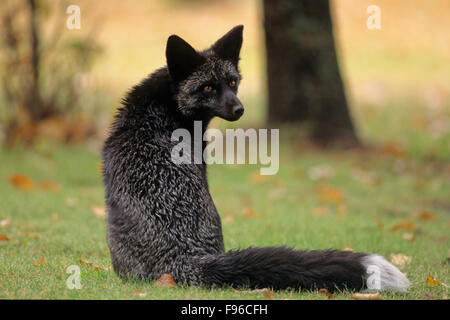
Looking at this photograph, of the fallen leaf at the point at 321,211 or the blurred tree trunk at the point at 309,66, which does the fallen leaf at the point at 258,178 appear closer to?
the fallen leaf at the point at 321,211

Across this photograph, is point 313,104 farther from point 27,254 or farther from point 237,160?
point 27,254

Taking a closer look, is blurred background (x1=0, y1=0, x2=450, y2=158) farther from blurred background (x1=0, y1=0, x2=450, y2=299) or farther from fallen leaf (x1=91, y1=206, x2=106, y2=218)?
fallen leaf (x1=91, y1=206, x2=106, y2=218)

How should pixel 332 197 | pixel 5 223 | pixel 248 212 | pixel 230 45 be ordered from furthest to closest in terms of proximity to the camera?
1. pixel 332 197
2. pixel 248 212
3. pixel 5 223
4. pixel 230 45

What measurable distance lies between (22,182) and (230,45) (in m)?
5.22

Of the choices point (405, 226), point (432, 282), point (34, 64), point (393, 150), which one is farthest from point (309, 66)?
point (432, 282)

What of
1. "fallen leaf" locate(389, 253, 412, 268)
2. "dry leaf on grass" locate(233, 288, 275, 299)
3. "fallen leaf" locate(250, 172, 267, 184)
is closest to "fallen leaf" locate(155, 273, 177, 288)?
"dry leaf on grass" locate(233, 288, 275, 299)

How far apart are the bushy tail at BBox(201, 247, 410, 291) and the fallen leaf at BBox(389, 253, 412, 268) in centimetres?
162

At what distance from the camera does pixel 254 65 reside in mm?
20859

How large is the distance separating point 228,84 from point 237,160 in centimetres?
628

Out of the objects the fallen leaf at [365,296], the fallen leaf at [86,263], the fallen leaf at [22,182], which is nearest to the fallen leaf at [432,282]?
the fallen leaf at [365,296]

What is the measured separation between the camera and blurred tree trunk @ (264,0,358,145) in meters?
11.9

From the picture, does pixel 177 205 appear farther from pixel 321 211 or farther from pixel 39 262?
pixel 321 211

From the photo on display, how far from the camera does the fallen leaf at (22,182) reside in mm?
9584

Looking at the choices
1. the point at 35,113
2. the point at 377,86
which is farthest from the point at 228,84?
the point at 377,86
